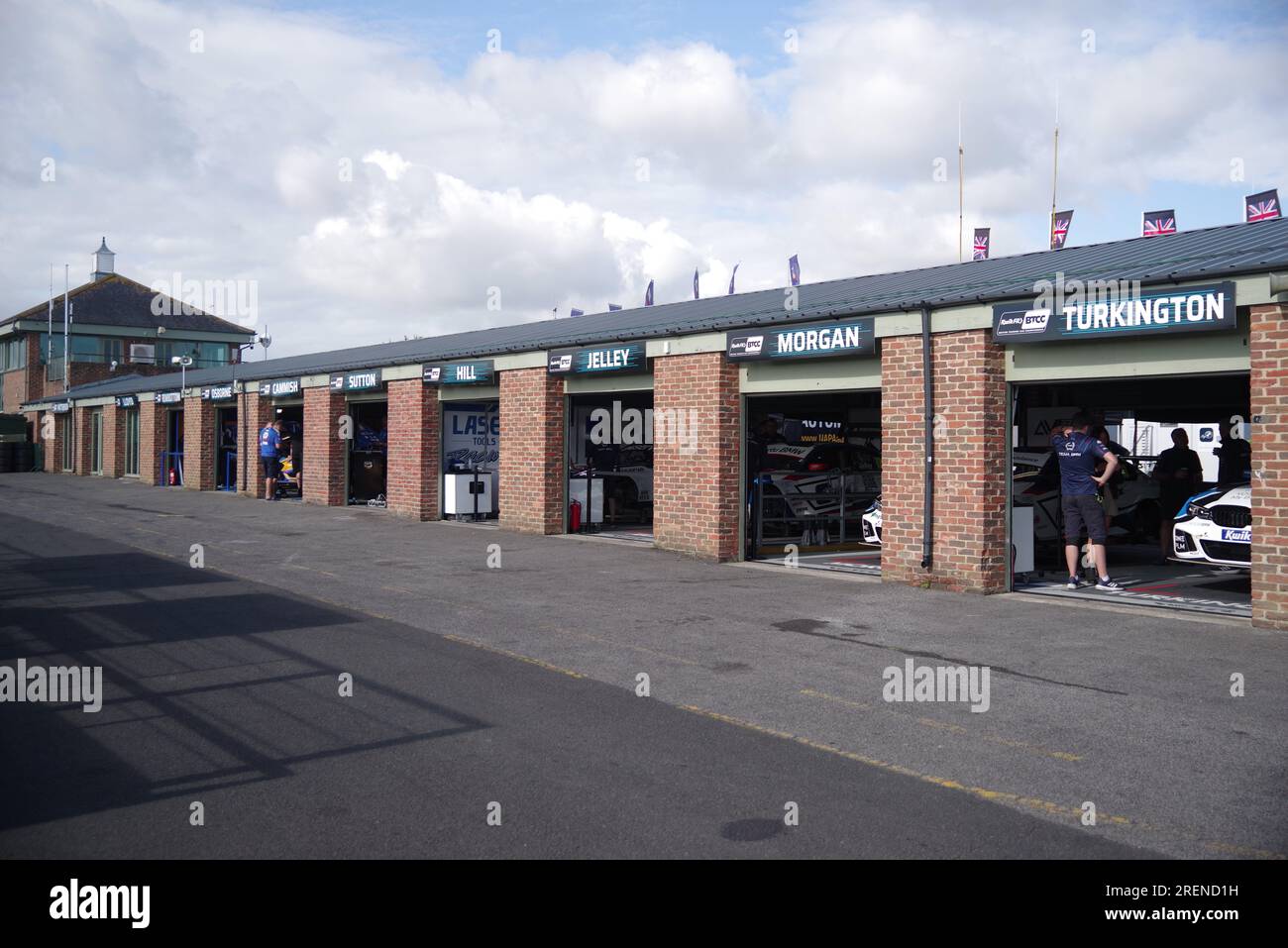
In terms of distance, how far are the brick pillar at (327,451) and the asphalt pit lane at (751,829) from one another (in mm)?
23448

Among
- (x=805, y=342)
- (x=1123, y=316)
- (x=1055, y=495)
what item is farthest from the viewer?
(x=1055, y=495)

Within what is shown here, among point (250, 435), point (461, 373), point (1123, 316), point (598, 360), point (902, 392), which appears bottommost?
point (902, 392)

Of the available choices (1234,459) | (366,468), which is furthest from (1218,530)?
(366,468)

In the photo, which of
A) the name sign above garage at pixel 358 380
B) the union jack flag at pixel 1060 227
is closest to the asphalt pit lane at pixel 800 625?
the name sign above garage at pixel 358 380

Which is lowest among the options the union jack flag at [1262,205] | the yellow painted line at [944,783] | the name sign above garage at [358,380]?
the yellow painted line at [944,783]

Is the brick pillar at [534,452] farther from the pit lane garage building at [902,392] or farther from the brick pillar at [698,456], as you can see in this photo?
the brick pillar at [698,456]

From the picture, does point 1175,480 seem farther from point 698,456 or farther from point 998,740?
point 998,740

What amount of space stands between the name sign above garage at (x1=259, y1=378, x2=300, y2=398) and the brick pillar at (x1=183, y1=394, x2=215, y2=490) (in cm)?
467

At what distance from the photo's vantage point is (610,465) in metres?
24.0

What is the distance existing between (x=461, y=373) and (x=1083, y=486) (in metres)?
13.5

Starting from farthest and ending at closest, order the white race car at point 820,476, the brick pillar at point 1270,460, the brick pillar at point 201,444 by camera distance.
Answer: the brick pillar at point 201,444 → the white race car at point 820,476 → the brick pillar at point 1270,460

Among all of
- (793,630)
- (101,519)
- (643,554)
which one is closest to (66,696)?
(793,630)

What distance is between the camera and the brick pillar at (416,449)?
2353 cm
